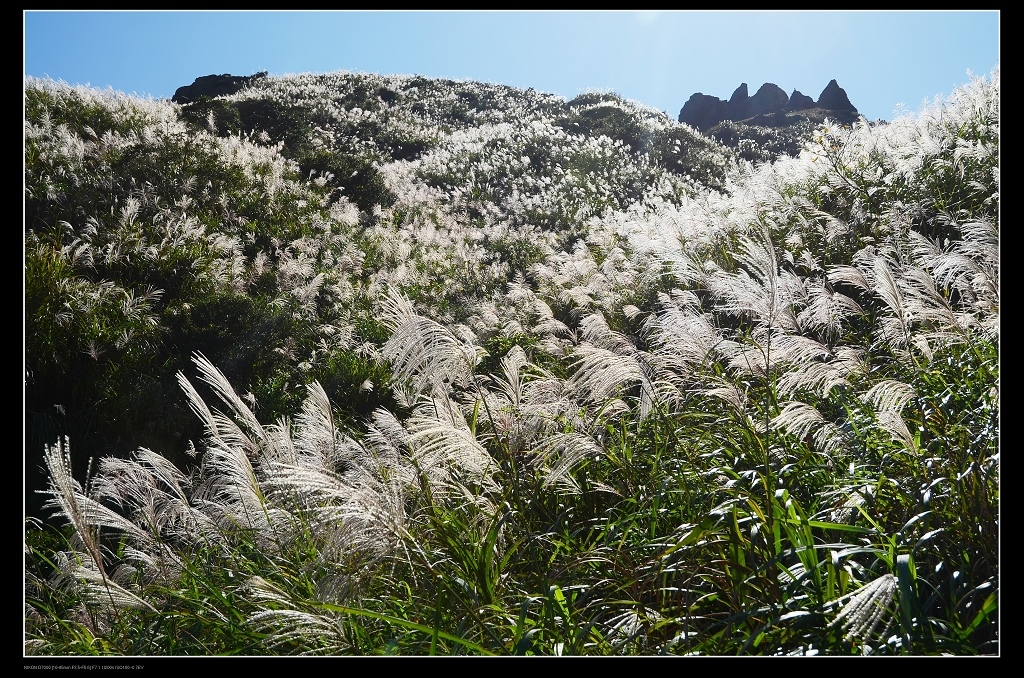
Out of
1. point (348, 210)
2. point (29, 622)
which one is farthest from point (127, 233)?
point (29, 622)

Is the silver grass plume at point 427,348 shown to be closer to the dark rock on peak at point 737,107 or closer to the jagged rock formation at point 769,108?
the jagged rock formation at point 769,108

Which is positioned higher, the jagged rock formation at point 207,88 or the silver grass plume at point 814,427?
the jagged rock formation at point 207,88

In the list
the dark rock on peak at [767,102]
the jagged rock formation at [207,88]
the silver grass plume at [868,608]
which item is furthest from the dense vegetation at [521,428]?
the jagged rock formation at [207,88]

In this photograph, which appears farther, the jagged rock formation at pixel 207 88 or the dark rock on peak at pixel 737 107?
the dark rock on peak at pixel 737 107

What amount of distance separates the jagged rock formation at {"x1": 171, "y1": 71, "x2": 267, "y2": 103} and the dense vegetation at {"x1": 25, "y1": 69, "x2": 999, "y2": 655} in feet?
7.10

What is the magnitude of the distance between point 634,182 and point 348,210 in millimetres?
6383

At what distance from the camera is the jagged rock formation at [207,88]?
843 cm

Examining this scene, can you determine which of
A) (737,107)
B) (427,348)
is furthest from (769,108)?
(427,348)

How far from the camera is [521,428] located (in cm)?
238

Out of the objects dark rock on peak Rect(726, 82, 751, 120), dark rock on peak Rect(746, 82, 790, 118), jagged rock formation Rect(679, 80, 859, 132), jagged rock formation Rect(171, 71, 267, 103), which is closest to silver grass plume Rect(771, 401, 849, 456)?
jagged rock formation Rect(679, 80, 859, 132)

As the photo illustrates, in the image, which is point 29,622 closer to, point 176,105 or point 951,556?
point 951,556

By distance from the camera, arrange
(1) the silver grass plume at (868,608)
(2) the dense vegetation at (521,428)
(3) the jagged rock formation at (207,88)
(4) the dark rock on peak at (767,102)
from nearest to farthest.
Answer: (1) the silver grass plume at (868,608) → (2) the dense vegetation at (521,428) → (4) the dark rock on peak at (767,102) → (3) the jagged rock formation at (207,88)

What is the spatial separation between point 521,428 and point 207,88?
929 centimetres

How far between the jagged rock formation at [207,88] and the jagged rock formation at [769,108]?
6671 millimetres
